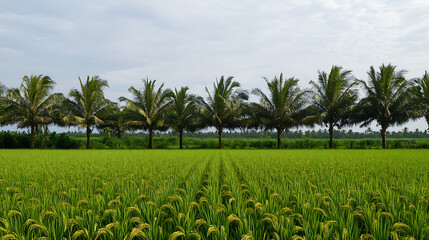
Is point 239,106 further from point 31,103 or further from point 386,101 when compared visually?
point 31,103

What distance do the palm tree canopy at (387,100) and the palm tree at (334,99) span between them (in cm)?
125

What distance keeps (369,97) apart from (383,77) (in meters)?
2.37

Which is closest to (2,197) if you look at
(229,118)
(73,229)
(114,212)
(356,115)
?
(73,229)

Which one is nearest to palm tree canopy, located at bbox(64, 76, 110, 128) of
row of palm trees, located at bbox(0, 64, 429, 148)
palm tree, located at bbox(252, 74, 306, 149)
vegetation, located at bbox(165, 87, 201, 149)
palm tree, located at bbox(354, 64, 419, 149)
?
row of palm trees, located at bbox(0, 64, 429, 148)

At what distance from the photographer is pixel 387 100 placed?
25.8 meters

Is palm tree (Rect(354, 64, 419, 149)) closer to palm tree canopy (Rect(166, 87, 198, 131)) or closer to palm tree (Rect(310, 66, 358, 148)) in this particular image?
palm tree (Rect(310, 66, 358, 148))

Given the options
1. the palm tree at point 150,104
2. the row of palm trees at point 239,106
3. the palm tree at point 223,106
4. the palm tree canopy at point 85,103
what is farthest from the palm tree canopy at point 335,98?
the palm tree canopy at point 85,103

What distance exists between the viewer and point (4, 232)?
224 centimetres

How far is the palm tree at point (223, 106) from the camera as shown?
25.9 m

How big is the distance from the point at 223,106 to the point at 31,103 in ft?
61.2

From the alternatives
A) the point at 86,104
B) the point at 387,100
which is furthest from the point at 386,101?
the point at 86,104

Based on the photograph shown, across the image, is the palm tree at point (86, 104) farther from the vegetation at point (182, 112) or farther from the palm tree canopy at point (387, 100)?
the palm tree canopy at point (387, 100)

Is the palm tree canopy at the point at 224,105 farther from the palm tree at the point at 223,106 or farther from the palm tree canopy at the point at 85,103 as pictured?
the palm tree canopy at the point at 85,103

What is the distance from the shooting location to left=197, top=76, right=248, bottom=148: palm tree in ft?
84.9
